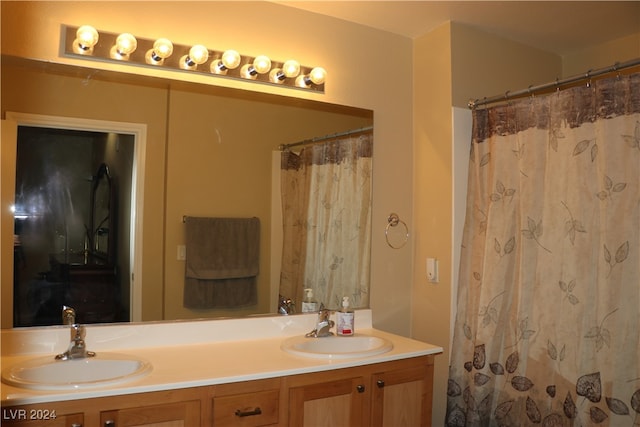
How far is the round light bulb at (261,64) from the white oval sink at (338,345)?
46.4 inches

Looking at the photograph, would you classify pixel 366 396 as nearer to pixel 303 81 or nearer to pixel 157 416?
pixel 157 416

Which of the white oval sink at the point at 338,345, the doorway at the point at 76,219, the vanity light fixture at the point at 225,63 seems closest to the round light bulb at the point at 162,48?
the vanity light fixture at the point at 225,63

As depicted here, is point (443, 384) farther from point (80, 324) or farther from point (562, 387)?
point (80, 324)

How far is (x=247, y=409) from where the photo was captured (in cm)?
170

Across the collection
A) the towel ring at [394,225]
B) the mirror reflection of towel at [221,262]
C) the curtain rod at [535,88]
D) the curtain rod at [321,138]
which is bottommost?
the mirror reflection of towel at [221,262]

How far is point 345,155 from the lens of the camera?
2537mm

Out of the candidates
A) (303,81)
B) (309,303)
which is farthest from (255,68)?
(309,303)

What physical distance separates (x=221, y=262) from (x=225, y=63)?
846mm

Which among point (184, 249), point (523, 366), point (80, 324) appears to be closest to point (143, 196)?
point (184, 249)

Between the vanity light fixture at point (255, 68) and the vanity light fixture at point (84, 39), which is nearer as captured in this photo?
the vanity light fixture at point (84, 39)

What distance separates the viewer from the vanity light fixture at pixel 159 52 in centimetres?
201

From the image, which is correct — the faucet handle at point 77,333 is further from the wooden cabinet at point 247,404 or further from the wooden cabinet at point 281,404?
the wooden cabinet at point 247,404

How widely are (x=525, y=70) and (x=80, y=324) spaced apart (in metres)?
2.56

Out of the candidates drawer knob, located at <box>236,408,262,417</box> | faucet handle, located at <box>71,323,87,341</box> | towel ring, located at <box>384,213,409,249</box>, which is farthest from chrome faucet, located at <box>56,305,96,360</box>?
towel ring, located at <box>384,213,409,249</box>
